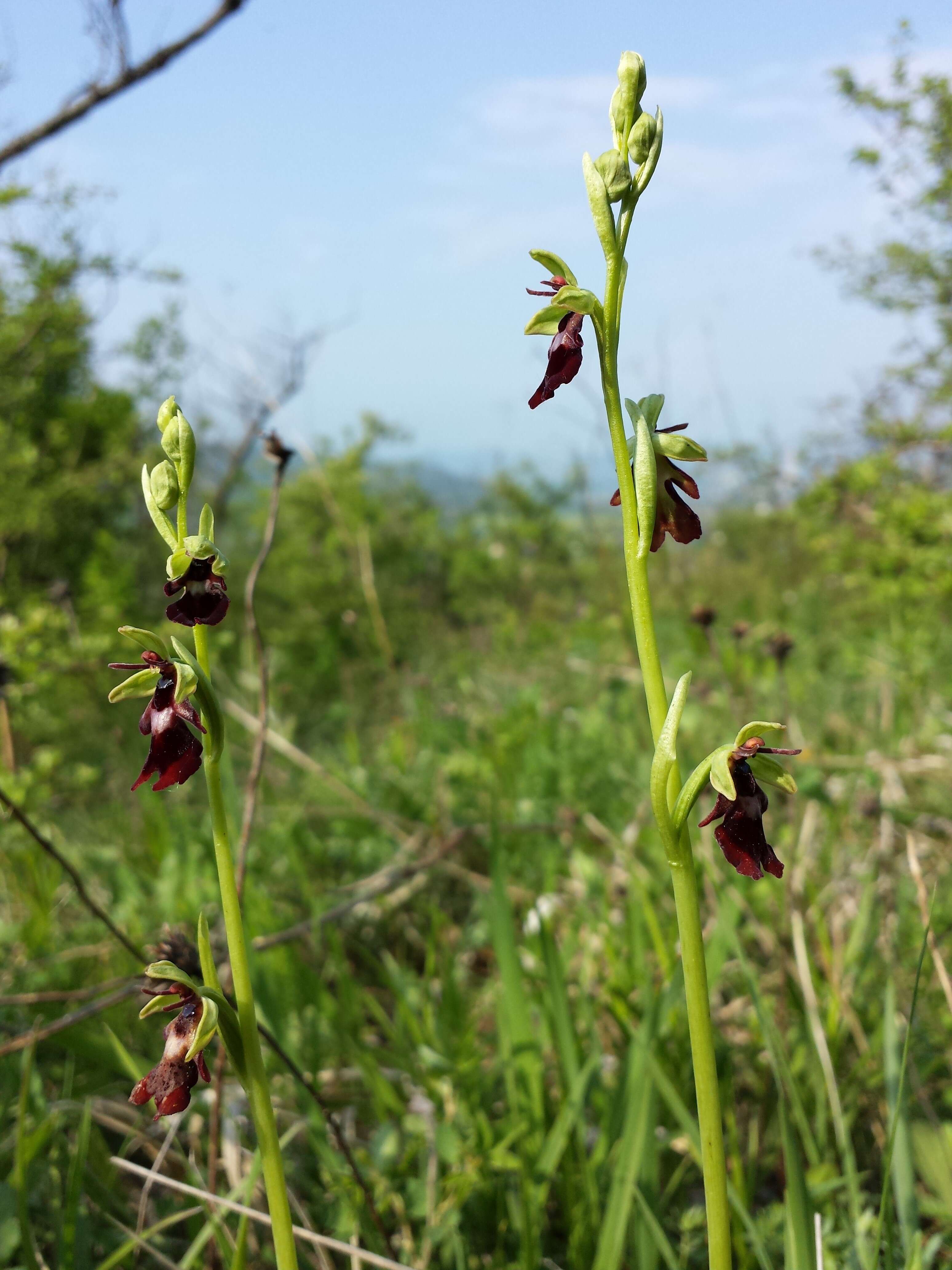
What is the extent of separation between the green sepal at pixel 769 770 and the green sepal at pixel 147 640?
85 centimetres

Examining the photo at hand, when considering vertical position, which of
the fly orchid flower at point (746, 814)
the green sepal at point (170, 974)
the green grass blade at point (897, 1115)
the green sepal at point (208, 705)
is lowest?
the green grass blade at point (897, 1115)

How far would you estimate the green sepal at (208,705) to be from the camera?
4.21ft

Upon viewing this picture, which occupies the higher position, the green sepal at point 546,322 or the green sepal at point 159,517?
the green sepal at point 546,322

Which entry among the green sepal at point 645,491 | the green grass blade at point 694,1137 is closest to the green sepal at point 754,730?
the green sepal at point 645,491

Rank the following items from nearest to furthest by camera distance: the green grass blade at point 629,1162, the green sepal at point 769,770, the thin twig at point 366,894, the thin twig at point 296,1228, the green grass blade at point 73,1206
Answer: the green sepal at point 769,770 < the thin twig at point 296,1228 < the green grass blade at point 629,1162 < the green grass blade at point 73,1206 < the thin twig at point 366,894

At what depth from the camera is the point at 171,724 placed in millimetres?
1277

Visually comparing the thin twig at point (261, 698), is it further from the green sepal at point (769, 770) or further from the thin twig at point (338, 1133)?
the green sepal at point (769, 770)

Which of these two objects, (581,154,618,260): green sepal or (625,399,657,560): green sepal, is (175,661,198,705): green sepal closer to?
(625,399,657,560): green sepal

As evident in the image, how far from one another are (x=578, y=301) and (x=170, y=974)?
107 centimetres

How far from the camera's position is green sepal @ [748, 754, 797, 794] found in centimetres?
131

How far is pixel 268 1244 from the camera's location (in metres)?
2.21

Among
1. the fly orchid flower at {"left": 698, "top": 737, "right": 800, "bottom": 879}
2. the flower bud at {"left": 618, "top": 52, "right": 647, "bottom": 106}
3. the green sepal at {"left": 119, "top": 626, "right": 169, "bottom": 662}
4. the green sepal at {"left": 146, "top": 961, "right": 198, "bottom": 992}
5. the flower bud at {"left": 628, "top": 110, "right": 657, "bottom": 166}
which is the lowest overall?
the green sepal at {"left": 146, "top": 961, "right": 198, "bottom": 992}

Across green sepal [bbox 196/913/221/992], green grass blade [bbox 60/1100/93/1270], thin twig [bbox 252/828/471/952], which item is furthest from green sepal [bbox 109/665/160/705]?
thin twig [bbox 252/828/471/952]

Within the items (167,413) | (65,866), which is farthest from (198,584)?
(65,866)
